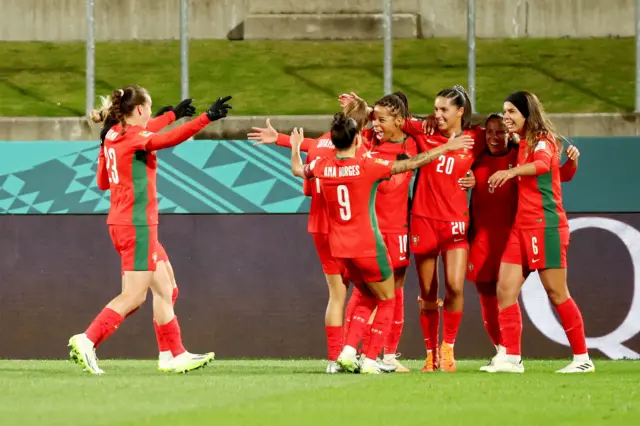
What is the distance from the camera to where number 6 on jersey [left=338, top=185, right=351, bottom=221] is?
10.0m

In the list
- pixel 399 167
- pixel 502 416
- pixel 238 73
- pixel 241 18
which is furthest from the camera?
pixel 241 18

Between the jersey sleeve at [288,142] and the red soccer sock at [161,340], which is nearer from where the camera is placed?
the red soccer sock at [161,340]

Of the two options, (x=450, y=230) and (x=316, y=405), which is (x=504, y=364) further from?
(x=316, y=405)

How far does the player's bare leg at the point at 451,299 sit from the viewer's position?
1063 cm

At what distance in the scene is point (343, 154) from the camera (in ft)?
32.9

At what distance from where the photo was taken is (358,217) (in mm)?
10086

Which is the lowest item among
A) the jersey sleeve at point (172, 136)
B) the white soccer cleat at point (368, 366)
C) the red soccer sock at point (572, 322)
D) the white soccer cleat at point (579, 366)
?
the white soccer cleat at point (579, 366)

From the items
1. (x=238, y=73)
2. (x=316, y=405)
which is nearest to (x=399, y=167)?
(x=316, y=405)

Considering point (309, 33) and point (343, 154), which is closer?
point (343, 154)

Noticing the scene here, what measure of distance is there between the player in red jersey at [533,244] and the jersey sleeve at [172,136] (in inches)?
91.4

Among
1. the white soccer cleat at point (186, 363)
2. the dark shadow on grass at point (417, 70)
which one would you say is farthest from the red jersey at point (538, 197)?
the dark shadow on grass at point (417, 70)

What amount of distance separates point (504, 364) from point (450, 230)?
1084 millimetres

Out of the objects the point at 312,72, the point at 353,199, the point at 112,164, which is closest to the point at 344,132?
the point at 353,199

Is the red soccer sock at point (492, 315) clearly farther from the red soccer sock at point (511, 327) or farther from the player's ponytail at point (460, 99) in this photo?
the player's ponytail at point (460, 99)
